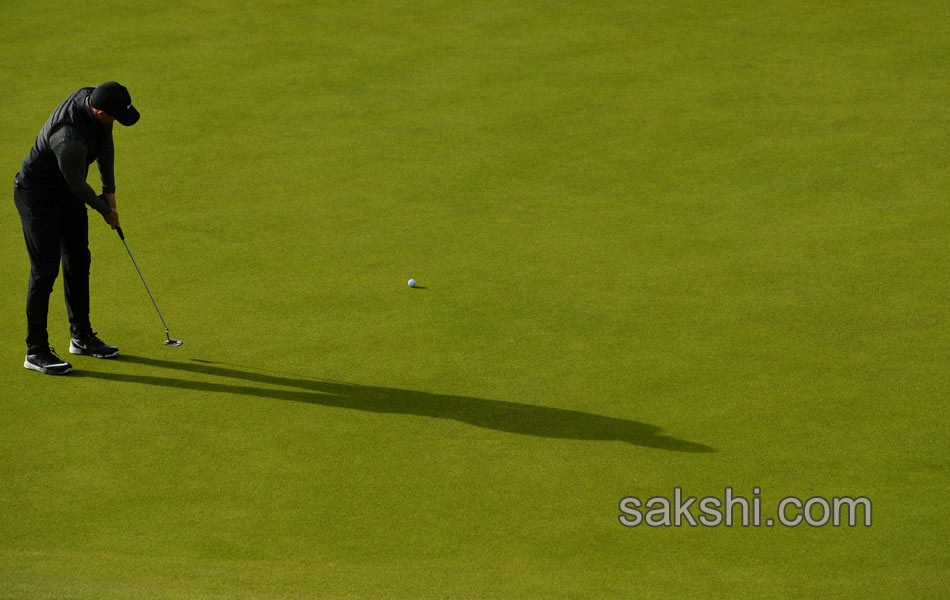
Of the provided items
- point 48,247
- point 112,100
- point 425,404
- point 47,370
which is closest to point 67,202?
point 48,247

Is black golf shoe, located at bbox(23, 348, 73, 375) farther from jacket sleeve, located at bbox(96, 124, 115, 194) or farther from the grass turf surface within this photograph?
jacket sleeve, located at bbox(96, 124, 115, 194)

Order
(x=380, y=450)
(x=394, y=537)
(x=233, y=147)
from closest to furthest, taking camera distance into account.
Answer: (x=394, y=537) → (x=380, y=450) → (x=233, y=147)

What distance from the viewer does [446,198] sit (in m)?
10.4

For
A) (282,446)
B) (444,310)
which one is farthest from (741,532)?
(444,310)

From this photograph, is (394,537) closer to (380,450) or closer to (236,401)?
(380,450)

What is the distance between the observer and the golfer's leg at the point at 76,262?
7.52 metres

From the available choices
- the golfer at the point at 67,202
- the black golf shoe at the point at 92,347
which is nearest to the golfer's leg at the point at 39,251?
the golfer at the point at 67,202

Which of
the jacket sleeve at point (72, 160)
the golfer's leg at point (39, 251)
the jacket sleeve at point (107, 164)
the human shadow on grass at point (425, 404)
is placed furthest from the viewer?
the jacket sleeve at point (107, 164)

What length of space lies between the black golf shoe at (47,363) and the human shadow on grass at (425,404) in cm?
14

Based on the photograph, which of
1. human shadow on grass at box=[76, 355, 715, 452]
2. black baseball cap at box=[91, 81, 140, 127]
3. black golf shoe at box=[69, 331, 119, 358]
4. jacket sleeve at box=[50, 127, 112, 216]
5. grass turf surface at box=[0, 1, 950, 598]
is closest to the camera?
grass turf surface at box=[0, 1, 950, 598]

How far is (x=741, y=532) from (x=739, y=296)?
123 inches

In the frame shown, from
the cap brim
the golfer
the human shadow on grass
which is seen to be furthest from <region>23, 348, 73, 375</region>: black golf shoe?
the cap brim

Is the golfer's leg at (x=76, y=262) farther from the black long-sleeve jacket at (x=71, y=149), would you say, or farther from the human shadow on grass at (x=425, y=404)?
the human shadow on grass at (x=425, y=404)

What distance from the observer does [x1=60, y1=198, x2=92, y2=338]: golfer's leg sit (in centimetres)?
752
